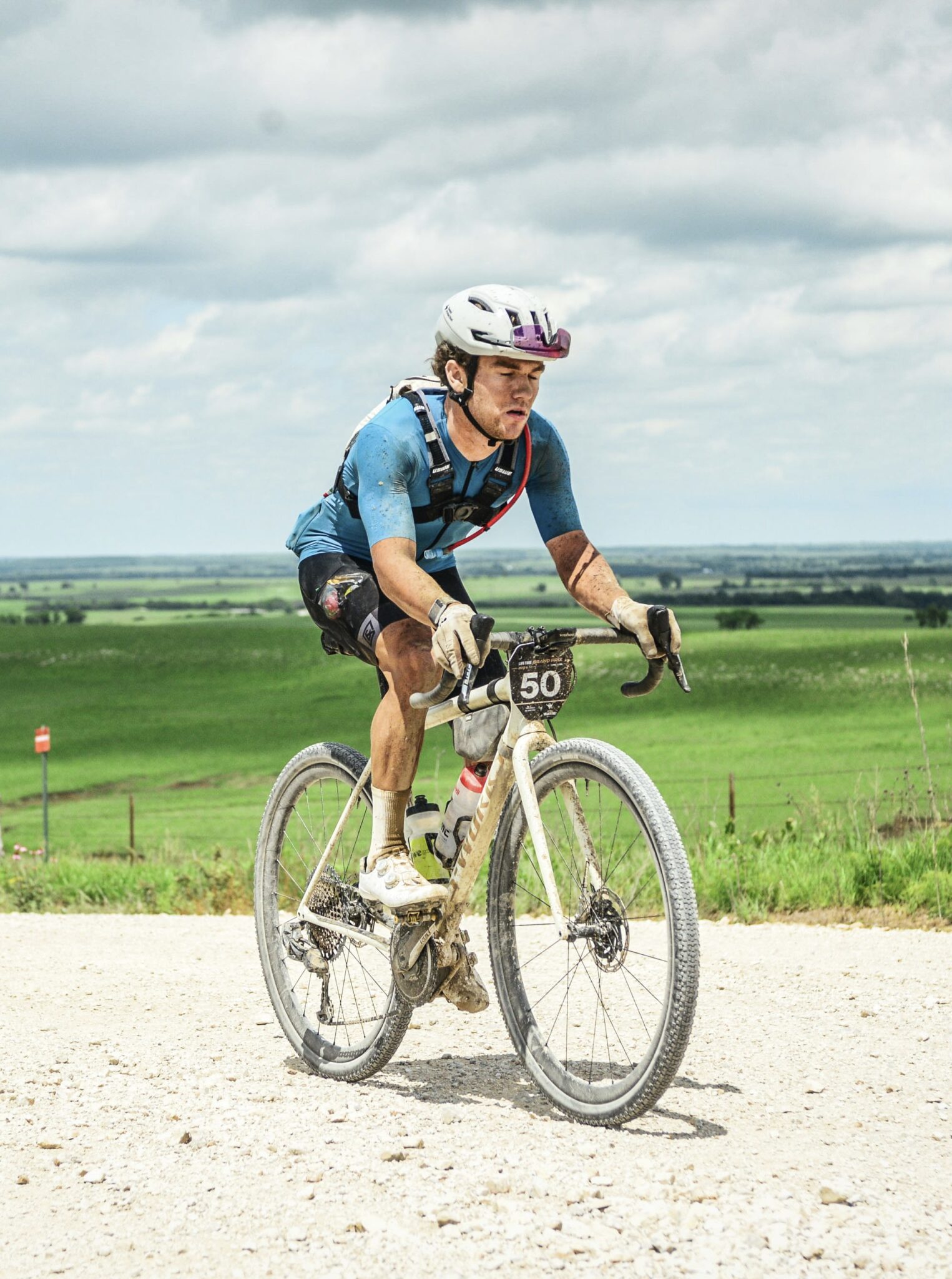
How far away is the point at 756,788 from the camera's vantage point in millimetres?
38375

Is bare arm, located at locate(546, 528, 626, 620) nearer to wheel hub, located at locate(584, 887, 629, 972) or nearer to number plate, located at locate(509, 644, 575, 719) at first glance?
number plate, located at locate(509, 644, 575, 719)

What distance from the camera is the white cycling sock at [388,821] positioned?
5277 mm

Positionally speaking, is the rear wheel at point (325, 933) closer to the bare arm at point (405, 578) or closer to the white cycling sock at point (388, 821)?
the white cycling sock at point (388, 821)

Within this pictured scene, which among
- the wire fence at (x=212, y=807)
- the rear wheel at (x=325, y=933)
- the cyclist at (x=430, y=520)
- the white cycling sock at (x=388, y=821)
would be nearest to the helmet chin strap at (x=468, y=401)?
the cyclist at (x=430, y=520)

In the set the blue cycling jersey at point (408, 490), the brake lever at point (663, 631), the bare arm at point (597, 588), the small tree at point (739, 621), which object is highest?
the blue cycling jersey at point (408, 490)

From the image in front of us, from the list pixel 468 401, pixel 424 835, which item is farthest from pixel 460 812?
pixel 468 401

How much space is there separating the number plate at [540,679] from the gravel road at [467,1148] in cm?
135

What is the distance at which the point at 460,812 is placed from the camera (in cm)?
527

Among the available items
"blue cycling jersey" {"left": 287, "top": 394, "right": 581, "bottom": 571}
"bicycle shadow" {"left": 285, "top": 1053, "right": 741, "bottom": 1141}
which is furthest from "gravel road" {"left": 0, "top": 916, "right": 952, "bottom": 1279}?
"blue cycling jersey" {"left": 287, "top": 394, "right": 581, "bottom": 571}

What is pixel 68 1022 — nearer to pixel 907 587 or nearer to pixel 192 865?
pixel 192 865

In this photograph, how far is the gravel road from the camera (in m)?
3.77

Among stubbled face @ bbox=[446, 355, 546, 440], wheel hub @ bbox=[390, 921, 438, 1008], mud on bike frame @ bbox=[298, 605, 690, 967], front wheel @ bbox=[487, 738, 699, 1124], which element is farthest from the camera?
wheel hub @ bbox=[390, 921, 438, 1008]

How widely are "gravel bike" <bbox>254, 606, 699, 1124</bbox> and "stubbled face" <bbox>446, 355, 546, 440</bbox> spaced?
73cm

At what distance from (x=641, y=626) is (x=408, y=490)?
3.22 feet
